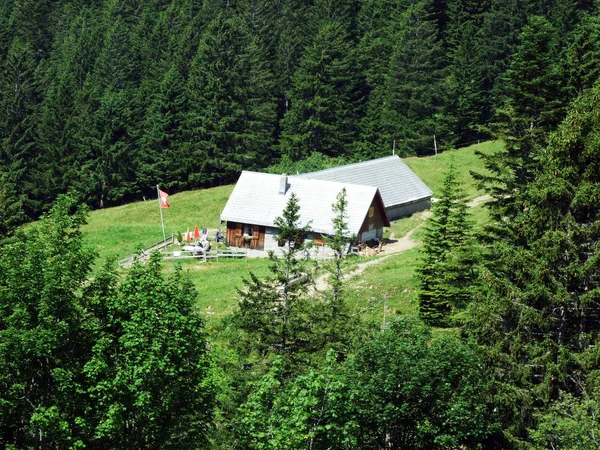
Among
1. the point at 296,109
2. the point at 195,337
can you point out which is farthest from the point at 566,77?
the point at 296,109

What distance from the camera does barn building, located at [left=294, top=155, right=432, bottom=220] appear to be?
209ft

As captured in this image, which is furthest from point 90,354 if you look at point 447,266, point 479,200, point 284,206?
point 479,200

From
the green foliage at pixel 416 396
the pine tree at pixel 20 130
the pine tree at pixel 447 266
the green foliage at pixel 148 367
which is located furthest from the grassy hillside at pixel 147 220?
the green foliage at pixel 416 396

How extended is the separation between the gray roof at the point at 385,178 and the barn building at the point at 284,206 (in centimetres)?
330

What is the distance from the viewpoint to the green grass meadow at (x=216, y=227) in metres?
42.8

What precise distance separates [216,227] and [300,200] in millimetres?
11168

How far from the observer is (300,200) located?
A: 58.4m

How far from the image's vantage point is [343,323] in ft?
96.7

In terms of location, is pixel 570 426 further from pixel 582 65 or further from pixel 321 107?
pixel 321 107

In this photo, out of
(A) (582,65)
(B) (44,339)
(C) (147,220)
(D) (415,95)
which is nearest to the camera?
(B) (44,339)

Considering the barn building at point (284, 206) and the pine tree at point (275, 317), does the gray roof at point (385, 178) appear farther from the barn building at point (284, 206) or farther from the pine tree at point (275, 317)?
the pine tree at point (275, 317)

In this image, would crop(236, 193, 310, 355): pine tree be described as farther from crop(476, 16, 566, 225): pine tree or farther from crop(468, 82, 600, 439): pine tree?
crop(476, 16, 566, 225): pine tree

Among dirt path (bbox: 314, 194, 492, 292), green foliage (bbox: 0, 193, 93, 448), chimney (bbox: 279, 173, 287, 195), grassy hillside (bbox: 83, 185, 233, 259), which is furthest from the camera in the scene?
grassy hillside (bbox: 83, 185, 233, 259)

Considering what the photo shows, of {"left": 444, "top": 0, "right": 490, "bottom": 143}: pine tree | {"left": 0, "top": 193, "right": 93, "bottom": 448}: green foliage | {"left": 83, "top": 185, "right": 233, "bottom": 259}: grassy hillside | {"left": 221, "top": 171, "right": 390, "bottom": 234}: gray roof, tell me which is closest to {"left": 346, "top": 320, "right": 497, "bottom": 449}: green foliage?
{"left": 0, "top": 193, "right": 93, "bottom": 448}: green foliage
